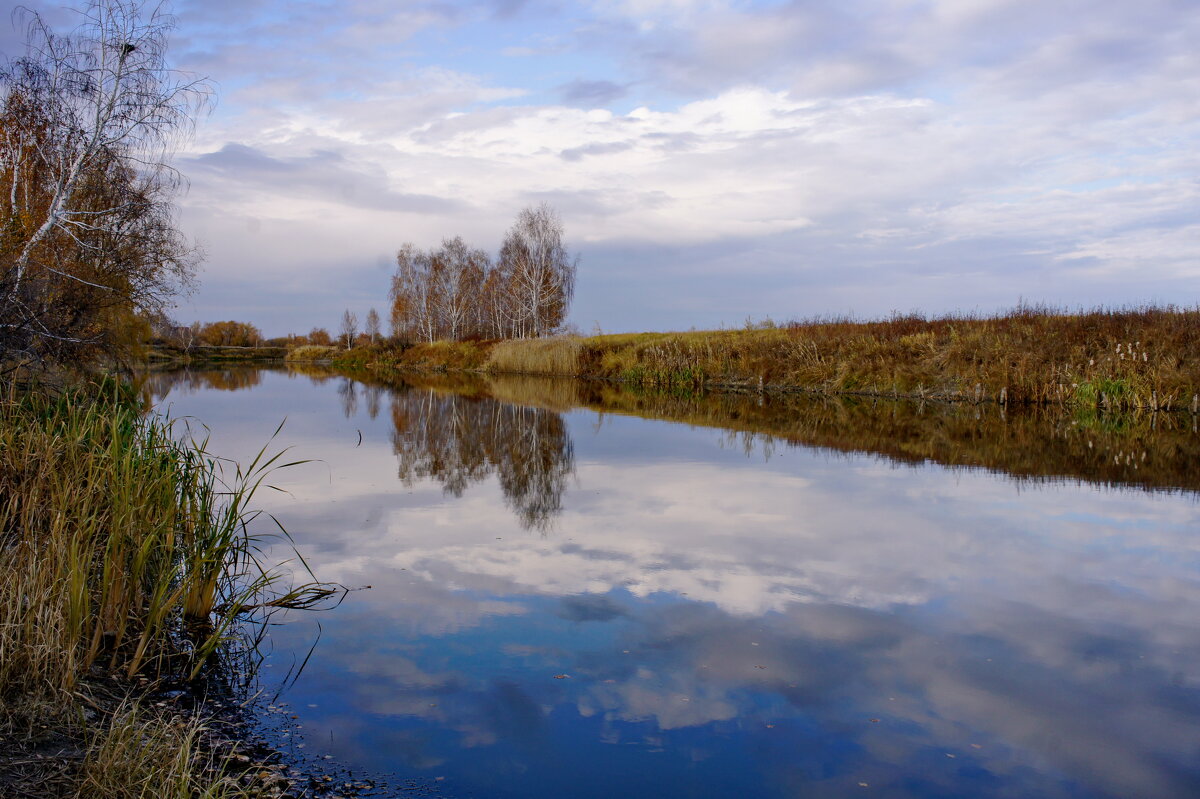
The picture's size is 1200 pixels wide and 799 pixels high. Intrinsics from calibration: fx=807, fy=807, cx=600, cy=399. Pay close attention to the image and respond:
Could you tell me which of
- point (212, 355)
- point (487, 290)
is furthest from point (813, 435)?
point (212, 355)

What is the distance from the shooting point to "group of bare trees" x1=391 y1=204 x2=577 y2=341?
4741 cm

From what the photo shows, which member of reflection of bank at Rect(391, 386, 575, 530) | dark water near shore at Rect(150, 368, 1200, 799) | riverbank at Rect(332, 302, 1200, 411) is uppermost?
riverbank at Rect(332, 302, 1200, 411)

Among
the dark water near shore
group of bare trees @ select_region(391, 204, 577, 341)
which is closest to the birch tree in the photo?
group of bare trees @ select_region(391, 204, 577, 341)

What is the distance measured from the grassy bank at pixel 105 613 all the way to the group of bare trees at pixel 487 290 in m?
40.2

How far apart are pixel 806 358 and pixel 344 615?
21508 mm

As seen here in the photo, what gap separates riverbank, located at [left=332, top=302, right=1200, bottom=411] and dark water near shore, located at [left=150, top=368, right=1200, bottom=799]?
8517mm

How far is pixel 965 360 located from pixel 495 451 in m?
14.2

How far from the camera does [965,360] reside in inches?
827

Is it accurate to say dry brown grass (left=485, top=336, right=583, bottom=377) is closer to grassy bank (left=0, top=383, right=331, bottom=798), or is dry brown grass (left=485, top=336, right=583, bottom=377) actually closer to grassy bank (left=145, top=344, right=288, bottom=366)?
grassy bank (left=145, top=344, right=288, bottom=366)

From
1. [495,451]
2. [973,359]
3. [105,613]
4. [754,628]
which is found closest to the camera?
[105,613]

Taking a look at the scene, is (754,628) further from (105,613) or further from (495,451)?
(495,451)

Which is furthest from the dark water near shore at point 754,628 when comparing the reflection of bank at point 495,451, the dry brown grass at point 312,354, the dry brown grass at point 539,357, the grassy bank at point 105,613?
the dry brown grass at point 312,354

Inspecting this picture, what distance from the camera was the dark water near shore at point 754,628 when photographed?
3.29 meters

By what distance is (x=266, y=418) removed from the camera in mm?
16922
